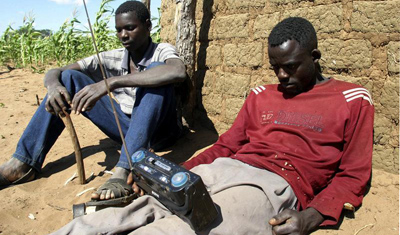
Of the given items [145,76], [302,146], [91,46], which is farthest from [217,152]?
[91,46]

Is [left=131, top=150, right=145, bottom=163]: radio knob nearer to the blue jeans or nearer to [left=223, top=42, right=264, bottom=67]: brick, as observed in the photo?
the blue jeans

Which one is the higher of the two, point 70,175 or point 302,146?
point 302,146

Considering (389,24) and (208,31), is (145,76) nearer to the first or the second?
(208,31)

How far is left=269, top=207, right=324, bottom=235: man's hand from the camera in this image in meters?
1.67

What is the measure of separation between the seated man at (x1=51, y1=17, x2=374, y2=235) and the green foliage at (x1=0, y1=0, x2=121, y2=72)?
5.99 meters

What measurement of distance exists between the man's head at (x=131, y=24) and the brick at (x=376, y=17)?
1.62 m

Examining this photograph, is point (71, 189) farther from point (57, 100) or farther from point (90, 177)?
point (57, 100)

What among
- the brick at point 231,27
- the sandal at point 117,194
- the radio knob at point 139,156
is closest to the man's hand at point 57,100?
the sandal at point 117,194

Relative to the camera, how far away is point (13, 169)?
271 centimetres

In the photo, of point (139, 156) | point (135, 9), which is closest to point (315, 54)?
point (139, 156)

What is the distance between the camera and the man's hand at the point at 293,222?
1.67 m

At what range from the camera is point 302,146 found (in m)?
1.97

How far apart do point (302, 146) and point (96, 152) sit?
2150 mm

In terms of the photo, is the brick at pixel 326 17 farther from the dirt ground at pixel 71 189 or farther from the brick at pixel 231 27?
the dirt ground at pixel 71 189
